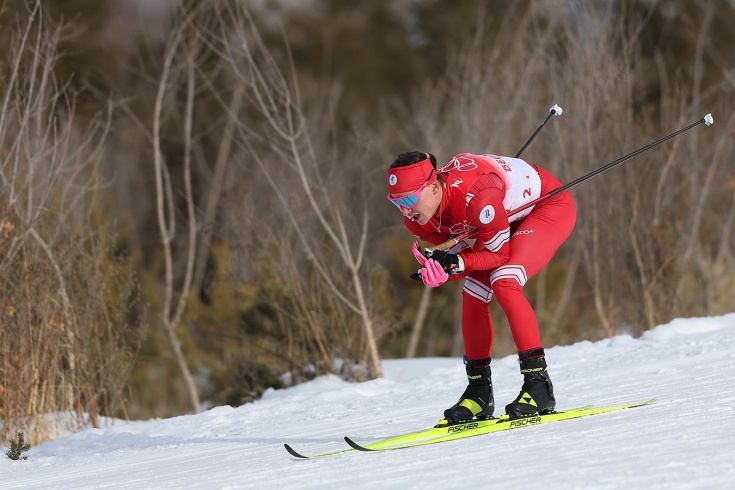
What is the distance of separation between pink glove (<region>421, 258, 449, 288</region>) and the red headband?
1.14 ft

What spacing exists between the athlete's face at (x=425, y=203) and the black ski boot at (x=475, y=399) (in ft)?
2.68

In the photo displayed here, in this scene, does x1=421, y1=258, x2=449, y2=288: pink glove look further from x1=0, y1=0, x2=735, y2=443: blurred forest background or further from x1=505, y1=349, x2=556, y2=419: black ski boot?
x1=0, y1=0, x2=735, y2=443: blurred forest background

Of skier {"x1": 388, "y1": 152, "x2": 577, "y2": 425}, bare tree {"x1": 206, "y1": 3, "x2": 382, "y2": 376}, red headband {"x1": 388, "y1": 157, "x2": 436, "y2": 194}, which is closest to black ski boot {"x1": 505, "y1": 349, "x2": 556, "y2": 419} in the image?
skier {"x1": 388, "y1": 152, "x2": 577, "y2": 425}

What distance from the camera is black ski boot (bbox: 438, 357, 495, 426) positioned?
536 centimetres

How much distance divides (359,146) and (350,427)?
422cm

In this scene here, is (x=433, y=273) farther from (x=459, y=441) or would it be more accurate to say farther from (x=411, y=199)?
(x=459, y=441)

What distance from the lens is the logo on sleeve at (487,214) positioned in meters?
5.03

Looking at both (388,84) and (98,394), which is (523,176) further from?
(388,84)

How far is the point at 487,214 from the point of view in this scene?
504cm

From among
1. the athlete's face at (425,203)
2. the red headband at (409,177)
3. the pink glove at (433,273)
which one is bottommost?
the pink glove at (433,273)

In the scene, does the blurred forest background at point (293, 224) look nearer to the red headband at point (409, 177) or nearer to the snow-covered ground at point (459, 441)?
the snow-covered ground at point (459, 441)

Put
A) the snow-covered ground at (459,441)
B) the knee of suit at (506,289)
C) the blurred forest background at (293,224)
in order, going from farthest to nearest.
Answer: the blurred forest background at (293,224)
the knee of suit at (506,289)
the snow-covered ground at (459,441)

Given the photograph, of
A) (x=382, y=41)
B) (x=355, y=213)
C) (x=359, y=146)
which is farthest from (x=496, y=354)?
(x=382, y=41)

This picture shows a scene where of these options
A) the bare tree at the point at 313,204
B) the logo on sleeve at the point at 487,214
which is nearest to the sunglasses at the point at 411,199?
the logo on sleeve at the point at 487,214
